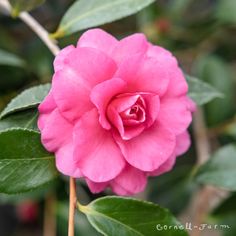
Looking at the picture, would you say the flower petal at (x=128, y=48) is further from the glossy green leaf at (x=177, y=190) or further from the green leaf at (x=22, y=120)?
the glossy green leaf at (x=177, y=190)

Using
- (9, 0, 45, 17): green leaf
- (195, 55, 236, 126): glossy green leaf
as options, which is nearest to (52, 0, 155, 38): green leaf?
(9, 0, 45, 17): green leaf

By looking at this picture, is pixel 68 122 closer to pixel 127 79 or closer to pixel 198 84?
pixel 127 79

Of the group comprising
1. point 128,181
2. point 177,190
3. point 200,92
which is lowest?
point 177,190

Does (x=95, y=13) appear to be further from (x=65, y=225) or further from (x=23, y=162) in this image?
(x=65, y=225)

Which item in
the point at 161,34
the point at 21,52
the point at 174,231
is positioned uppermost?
the point at 174,231

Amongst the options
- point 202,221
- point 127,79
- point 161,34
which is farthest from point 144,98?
point 161,34

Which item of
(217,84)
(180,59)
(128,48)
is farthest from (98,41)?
(180,59)
